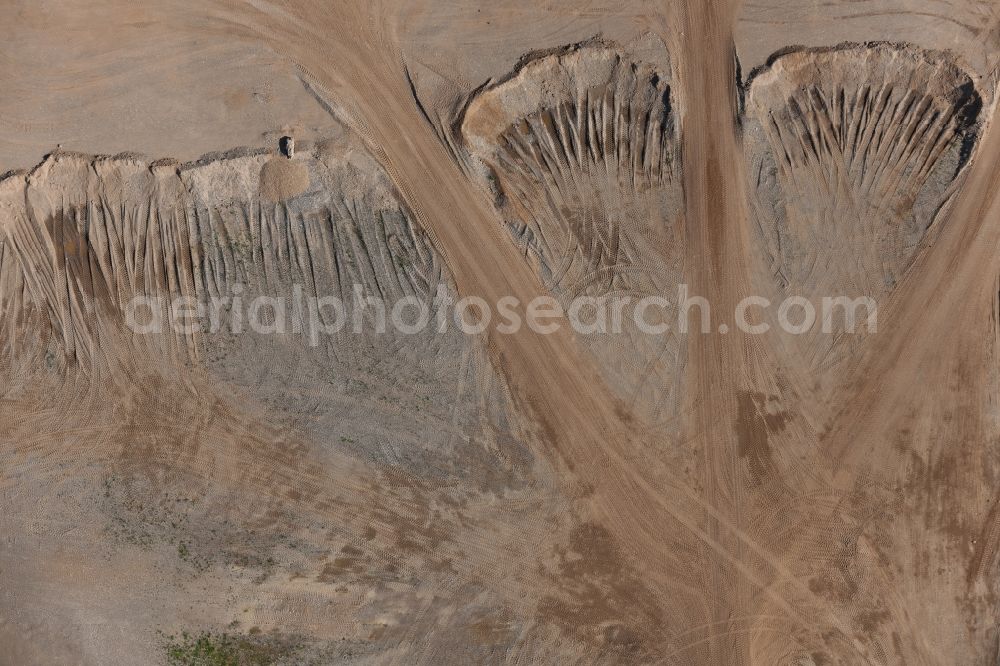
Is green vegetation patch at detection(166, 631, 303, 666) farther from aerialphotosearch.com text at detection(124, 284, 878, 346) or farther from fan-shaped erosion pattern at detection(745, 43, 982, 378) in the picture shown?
fan-shaped erosion pattern at detection(745, 43, 982, 378)

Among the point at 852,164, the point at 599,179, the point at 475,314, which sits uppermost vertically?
the point at 599,179

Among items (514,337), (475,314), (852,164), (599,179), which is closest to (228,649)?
(475,314)

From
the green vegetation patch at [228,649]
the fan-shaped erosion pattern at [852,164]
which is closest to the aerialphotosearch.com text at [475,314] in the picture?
the fan-shaped erosion pattern at [852,164]

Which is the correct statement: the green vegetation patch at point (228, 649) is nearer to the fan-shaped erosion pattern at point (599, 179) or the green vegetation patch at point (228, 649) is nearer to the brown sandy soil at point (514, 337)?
the brown sandy soil at point (514, 337)

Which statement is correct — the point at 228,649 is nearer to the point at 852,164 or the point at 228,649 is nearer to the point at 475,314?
the point at 475,314

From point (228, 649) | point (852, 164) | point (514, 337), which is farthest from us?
point (852, 164)

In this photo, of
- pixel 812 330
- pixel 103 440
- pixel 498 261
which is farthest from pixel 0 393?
pixel 812 330

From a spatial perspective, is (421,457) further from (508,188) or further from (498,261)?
(508,188)
